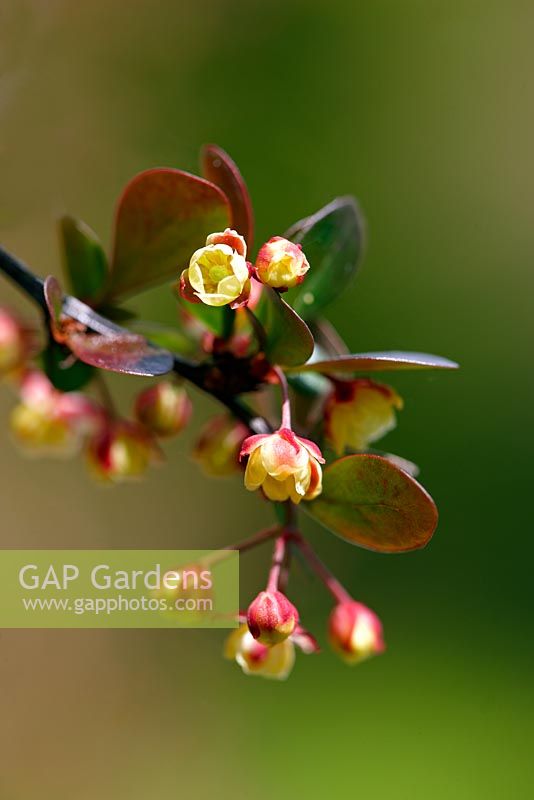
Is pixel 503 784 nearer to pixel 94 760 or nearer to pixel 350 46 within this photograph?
pixel 94 760

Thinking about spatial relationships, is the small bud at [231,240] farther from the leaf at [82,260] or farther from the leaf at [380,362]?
the leaf at [82,260]

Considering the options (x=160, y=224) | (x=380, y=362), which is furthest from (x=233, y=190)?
(x=380, y=362)

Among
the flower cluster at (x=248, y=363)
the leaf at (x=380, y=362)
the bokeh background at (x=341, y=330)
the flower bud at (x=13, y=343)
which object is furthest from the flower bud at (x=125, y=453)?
the bokeh background at (x=341, y=330)


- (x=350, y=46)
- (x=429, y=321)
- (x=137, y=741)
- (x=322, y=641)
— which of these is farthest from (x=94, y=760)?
(x=350, y=46)

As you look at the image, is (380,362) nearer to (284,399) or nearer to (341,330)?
(284,399)

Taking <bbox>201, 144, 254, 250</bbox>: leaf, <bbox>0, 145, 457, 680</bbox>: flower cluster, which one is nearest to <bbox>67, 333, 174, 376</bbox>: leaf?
<bbox>0, 145, 457, 680</bbox>: flower cluster
